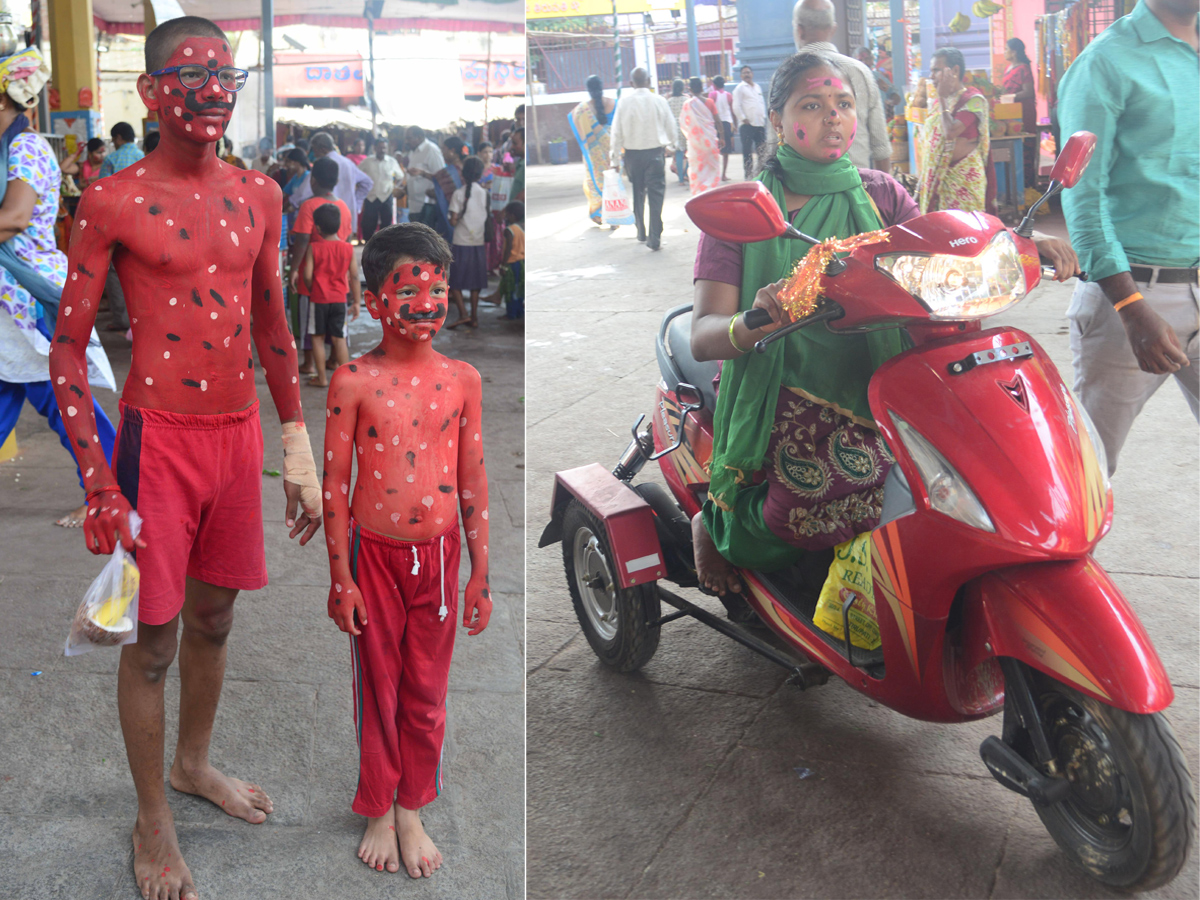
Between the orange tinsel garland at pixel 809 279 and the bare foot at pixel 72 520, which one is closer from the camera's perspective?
the orange tinsel garland at pixel 809 279

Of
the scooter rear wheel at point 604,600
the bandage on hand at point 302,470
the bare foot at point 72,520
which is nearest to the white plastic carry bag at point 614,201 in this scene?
the bare foot at point 72,520

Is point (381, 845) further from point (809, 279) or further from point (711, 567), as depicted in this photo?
point (809, 279)

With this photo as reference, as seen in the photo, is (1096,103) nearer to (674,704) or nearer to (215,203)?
(674,704)

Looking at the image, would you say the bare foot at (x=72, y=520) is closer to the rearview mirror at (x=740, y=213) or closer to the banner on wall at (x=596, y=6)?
the rearview mirror at (x=740, y=213)

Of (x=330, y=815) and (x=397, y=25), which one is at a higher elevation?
(x=397, y=25)

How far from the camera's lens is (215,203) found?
2180 millimetres

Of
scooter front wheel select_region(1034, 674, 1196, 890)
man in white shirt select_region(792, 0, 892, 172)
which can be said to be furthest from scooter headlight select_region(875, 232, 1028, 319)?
man in white shirt select_region(792, 0, 892, 172)

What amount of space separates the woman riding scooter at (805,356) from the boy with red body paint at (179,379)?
999 millimetres

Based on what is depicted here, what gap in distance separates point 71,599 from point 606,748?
2130 mm

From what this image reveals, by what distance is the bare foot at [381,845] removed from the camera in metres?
2.43

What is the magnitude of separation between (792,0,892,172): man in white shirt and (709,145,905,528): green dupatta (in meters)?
2.02

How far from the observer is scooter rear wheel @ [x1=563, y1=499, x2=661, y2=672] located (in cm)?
306

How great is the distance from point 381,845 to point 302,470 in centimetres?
89

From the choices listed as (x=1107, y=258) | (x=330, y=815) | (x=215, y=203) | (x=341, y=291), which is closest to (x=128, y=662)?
(x=330, y=815)
